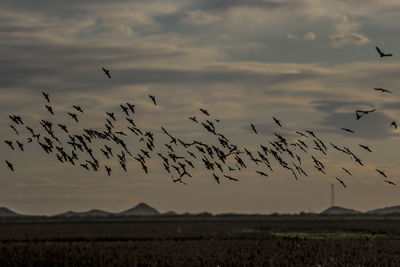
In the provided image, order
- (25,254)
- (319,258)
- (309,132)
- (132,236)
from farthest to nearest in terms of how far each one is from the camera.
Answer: (132,236)
(25,254)
(319,258)
(309,132)

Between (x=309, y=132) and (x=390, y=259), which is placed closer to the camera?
(x=309, y=132)

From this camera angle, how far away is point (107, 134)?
55.8ft

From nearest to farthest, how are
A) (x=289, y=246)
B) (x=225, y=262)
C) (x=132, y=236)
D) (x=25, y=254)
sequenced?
1. (x=225, y=262)
2. (x=25, y=254)
3. (x=289, y=246)
4. (x=132, y=236)

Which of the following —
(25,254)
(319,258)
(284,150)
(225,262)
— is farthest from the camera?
(25,254)

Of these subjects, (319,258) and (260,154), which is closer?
(260,154)

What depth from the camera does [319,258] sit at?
2311 centimetres

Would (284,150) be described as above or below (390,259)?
above

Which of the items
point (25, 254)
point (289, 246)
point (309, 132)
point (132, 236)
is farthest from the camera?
point (132, 236)

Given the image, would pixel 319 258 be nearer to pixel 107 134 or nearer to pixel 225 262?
pixel 225 262

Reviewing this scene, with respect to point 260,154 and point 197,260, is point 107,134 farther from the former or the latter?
point 197,260

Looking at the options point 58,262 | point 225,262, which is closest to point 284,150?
point 225,262

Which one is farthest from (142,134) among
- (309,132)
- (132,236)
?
(132,236)

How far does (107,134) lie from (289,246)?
1438 centimetres

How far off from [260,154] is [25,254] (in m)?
13.2
